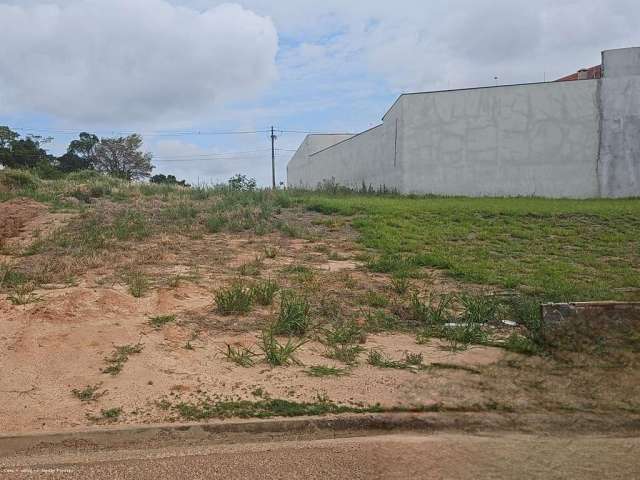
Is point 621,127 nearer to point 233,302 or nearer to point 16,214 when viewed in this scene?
point 233,302

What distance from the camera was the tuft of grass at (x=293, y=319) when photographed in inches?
273

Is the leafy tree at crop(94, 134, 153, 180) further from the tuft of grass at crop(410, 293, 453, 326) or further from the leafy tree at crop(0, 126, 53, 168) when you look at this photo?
the tuft of grass at crop(410, 293, 453, 326)

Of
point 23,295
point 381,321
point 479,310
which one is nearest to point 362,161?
point 479,310

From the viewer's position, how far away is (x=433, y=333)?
7137 millimetres

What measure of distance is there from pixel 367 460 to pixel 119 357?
9.74 feet

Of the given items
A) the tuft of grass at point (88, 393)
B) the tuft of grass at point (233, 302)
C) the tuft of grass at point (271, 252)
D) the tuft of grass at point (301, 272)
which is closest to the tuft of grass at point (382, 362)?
the tuft of grass at point (233, 302)

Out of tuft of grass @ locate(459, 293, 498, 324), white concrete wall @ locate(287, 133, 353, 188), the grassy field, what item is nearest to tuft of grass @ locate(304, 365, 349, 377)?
tuft of grass @ locate(459, 293, 498, 324)

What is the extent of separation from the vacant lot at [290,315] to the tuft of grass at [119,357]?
0.07 ft

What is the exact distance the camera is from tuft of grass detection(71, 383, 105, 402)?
17.4 feet

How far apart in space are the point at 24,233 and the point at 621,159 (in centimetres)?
1850

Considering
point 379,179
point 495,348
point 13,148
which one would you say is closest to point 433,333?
point 495,348

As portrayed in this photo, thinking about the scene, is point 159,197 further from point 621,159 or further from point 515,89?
point 621,159

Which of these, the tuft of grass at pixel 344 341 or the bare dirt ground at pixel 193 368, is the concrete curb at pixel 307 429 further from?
the tuft of grass at pixel 344 341

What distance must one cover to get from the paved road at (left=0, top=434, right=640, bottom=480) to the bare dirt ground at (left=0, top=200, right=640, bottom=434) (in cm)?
54
